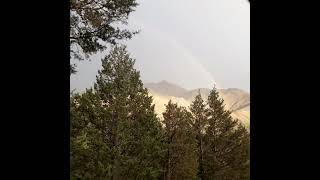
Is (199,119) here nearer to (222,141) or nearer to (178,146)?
(222,141)

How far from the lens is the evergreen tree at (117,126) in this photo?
2914 cm

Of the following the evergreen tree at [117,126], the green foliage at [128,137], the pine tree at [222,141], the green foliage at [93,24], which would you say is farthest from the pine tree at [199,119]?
the green foliage at [93,24]

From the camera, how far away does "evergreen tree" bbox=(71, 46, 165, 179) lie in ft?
95.6

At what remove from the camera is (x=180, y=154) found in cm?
3634

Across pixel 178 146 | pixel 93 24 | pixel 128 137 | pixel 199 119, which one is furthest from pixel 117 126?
pixel 93 24

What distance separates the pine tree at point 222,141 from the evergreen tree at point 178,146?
303 centimetres

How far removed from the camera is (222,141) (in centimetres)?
4038

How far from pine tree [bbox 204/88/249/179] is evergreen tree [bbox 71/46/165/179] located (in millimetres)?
8748

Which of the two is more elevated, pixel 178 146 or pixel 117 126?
pixel 117 126

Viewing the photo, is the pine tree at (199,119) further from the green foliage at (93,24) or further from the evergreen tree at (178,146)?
the green foliage at (93,24)

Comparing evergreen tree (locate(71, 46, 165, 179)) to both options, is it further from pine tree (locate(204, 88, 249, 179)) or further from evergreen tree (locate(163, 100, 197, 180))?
pine tree (locate(204, 88, 249, 179))

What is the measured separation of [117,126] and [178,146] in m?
7.81

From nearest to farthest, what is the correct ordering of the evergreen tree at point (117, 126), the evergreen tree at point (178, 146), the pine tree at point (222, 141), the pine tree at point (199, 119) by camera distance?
the evergreen tree at point (117, 126) → the evergreen tree at point (178, 146) → the pine tree at point (222, 141) → the pine tree at point (199, 119)
